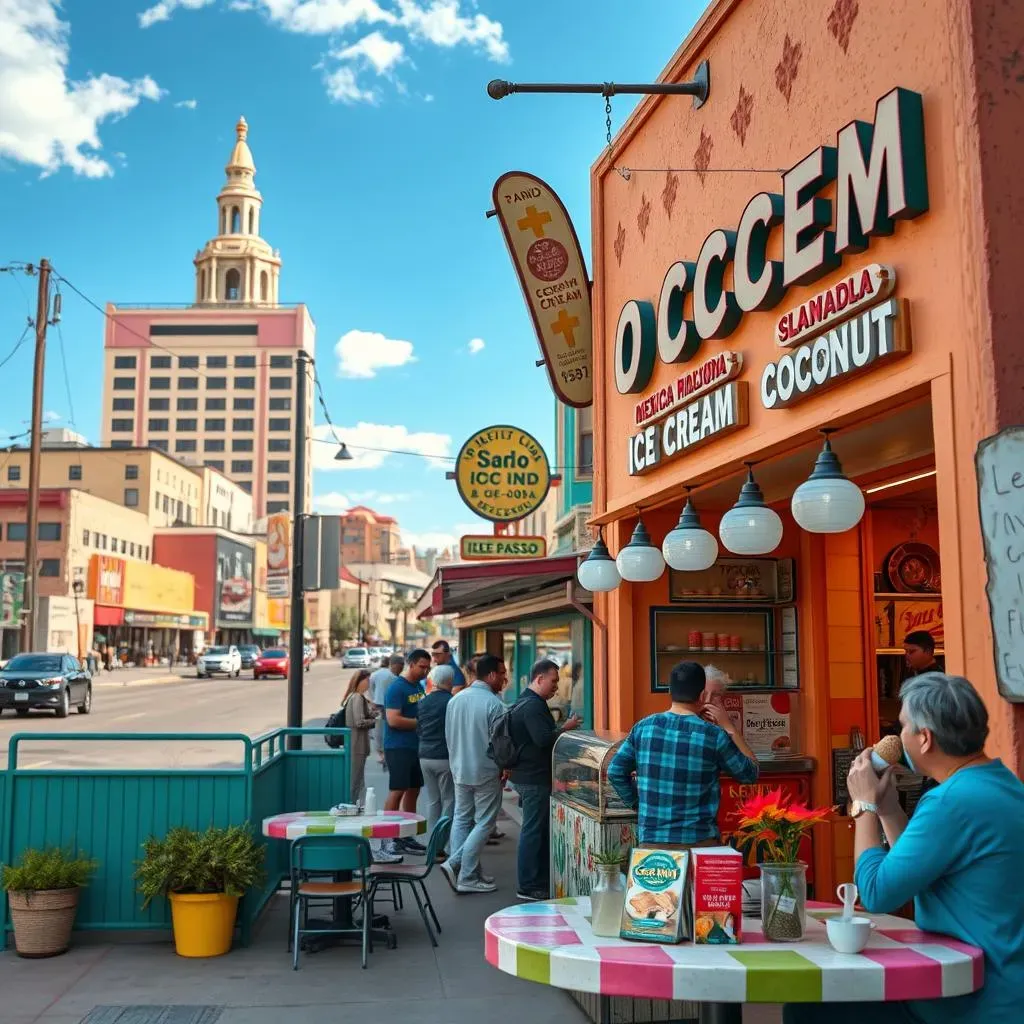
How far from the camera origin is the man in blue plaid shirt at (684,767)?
5242 millimetres

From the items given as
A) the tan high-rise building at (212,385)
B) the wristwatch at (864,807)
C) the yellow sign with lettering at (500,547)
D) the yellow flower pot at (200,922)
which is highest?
the tan high-rise building at (212,385)

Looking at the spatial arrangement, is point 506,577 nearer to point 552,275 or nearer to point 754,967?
point 552,275

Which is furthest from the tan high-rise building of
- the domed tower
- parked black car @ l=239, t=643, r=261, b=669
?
parked black car @ l=239, t=643, r=261, b=669

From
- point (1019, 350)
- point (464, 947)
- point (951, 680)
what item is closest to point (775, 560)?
point (464, 947)

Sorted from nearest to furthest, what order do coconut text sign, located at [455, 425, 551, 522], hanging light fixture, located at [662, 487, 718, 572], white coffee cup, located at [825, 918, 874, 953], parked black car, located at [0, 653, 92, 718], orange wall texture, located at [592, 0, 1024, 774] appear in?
white coffee cup, located at [825, 918, 874, 953] → orange wall texture, located at [592, 0, 1024, 774] → hanging light fixture, located at [662, 487, 718, 572] → coconut text sign, located at [455, 425, 551, 522] → parked black car, located at [0, 653, 92, 718]

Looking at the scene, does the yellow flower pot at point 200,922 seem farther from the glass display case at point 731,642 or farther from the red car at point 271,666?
the red car at point 271,666

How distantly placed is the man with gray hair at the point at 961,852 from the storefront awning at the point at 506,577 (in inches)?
254

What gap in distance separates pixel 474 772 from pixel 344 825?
184 cm

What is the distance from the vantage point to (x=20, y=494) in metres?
61.5

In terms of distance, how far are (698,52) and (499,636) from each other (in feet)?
40.5

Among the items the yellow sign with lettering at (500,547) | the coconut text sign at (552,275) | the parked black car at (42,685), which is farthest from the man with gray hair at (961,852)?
the parked black car at (42,685)

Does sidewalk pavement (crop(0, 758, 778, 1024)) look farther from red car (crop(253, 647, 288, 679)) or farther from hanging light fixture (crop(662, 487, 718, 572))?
red car (crop(253, 647, 288, 679))

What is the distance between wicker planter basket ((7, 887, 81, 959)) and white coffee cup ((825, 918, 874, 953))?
17.8 ft

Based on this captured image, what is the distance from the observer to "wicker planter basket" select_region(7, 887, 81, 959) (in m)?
7.06
